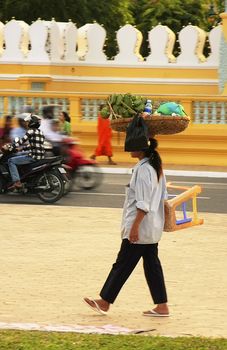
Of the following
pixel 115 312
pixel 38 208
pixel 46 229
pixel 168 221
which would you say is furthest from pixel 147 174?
pixel 38 208

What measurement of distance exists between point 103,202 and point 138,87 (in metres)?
11.4

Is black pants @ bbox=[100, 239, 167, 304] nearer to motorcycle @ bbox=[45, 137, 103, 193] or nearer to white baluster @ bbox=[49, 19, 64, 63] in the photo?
motorcycle @ bbox=[45, 137, 103, 193]

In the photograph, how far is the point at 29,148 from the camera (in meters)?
18.5

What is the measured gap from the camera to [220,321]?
9.67 m

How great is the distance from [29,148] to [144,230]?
9.05 metres

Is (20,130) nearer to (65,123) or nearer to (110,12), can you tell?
(65,123)

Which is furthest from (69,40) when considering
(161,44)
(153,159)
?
(153,159)

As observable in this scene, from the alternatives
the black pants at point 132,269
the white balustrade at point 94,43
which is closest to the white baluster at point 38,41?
the white balustrade at point 94,43

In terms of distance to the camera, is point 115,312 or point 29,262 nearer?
point 115,312

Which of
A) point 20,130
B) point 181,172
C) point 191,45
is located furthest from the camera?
point 191,45

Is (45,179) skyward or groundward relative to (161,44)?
groundward

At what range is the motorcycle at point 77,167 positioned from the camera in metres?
19.8

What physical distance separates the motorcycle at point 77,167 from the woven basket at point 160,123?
8.82m

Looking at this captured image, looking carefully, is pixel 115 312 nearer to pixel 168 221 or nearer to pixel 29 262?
pixel 168 221
